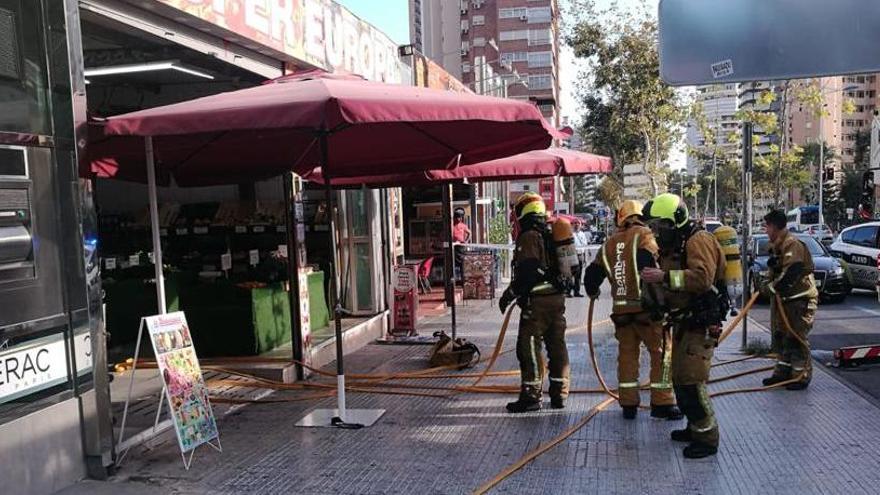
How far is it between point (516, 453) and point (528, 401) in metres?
1.10

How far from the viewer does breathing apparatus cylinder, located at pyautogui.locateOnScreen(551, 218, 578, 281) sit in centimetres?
604

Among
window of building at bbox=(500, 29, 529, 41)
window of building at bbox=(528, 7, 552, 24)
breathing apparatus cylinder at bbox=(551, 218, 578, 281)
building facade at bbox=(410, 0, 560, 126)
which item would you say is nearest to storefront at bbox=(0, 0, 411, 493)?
breathing apparatus cylinder at bbox=(551, 218, 578, 281)

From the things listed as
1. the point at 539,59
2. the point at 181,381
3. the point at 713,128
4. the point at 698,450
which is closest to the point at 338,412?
the point at 181,381

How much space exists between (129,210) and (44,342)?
583 cm

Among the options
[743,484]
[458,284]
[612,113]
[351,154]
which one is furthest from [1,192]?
[612,113]

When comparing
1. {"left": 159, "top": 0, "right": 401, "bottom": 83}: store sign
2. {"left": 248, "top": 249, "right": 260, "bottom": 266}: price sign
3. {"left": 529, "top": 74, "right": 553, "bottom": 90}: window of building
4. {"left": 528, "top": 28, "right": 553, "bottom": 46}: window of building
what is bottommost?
{"left": 248, "top": 249, "right": 260, "bottom": 266}: price sign

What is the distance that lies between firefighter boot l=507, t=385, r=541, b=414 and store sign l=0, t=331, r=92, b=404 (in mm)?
3454

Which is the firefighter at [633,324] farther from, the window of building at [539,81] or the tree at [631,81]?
the window of building at [539,81]

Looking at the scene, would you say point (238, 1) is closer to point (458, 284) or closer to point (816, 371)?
point (816, 371)

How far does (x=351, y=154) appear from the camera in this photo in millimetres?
7719

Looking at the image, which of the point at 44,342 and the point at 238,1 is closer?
the point at 44,342

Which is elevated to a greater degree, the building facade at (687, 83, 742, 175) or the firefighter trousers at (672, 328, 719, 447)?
the building facade at (687, 83, 742, 175)

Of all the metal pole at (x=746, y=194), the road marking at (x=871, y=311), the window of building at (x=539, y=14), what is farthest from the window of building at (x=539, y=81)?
the metal pole at (x=746, y=194)

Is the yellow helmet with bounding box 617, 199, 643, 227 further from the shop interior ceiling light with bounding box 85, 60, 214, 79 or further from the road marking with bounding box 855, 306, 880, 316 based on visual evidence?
the road marking with bounding box 855, 306, 880, 316
